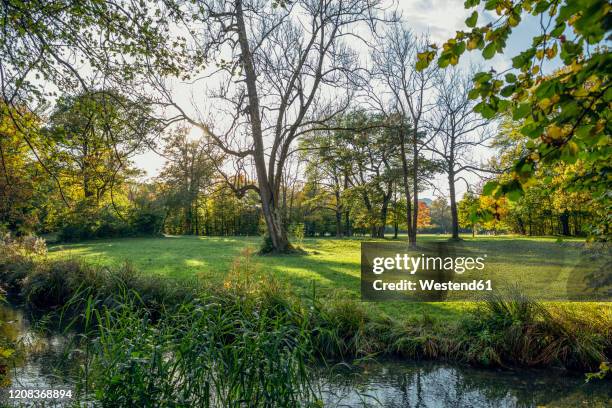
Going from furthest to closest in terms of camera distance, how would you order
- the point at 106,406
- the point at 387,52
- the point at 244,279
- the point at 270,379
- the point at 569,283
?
the point at 387,52
the point at 569,283
the point at 244,279
the point at 270,379
the point at 106,406

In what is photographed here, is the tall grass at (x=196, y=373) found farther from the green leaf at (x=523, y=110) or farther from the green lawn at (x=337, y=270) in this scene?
the green lawn at (x=337, y=270)

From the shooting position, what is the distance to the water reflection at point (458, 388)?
4785 mm

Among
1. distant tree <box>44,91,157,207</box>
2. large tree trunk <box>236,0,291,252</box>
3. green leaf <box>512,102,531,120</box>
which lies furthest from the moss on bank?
large tree trunk <box>236,0,291,252</box>

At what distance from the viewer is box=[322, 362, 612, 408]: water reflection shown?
15.7 ft

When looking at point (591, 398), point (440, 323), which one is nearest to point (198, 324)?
point (440, 323)

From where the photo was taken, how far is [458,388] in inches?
203

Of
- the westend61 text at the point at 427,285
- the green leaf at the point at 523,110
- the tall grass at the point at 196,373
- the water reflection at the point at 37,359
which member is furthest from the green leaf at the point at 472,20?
the westend61 text at the point at 427,285

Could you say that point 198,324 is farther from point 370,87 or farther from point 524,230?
point 524,230

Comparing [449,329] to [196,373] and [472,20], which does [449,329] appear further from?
[472,20]

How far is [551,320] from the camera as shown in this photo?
5805mm

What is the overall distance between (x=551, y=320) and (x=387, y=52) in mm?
12468

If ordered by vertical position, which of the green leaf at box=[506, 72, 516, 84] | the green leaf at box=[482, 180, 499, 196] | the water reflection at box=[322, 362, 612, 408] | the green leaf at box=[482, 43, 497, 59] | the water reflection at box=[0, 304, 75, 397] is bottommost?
the water reflection at box=[322, 362, 612, 408]

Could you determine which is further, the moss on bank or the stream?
the moss on bank

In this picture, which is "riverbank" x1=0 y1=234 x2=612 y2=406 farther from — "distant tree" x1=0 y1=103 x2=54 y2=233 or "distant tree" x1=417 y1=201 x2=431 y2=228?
"distant tree" x1=417 y1=201 x2=431 y2=228
